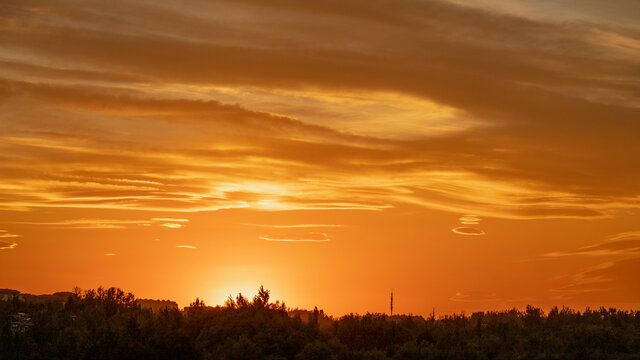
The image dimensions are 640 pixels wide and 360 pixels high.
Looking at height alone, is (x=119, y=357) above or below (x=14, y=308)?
below

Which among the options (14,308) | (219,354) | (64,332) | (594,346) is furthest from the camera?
(14,308)

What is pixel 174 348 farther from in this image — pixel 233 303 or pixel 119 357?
pixel 233 303

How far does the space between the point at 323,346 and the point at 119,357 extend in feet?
50.1

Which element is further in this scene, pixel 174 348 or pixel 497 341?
pixel 497 341

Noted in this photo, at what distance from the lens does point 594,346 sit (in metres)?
74.1

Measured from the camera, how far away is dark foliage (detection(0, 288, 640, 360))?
65.0 metres

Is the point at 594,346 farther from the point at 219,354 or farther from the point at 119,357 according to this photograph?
the point at 119,357

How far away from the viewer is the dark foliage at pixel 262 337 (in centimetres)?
6500

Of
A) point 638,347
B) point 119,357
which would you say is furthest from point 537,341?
point 119,357

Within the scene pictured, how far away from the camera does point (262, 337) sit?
219 feet

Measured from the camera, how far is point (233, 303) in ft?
276

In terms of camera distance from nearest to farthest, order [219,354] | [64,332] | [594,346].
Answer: [219,354], [64,332], [594,346]

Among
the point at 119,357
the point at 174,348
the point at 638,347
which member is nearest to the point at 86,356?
the point at 119,357

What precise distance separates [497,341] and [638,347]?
43.7ft
